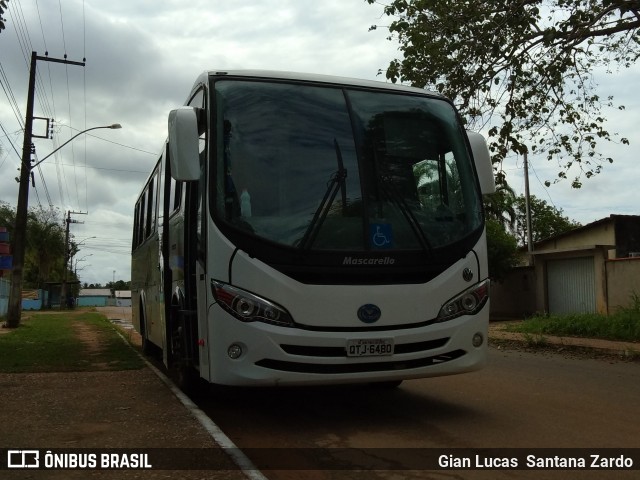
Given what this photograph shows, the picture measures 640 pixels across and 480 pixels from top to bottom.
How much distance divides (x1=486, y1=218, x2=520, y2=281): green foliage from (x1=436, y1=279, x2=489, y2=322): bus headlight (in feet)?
68.1

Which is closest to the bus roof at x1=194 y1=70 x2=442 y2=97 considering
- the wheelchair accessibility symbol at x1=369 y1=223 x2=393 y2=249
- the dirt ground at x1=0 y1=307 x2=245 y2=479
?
the wheelchair accessibility symbol at x1=369 y1=223 x2=393 y2=249

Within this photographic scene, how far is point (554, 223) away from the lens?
1891 inches

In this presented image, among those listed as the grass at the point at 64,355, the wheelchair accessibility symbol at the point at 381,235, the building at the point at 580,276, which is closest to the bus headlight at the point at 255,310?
the wheelchair accessibility symbol at the point at 381,235

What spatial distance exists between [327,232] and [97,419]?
2889 millimetres

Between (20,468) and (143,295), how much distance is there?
22.1ft

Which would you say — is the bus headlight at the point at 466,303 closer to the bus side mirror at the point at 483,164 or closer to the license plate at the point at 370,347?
the license plate at the point at 370,347

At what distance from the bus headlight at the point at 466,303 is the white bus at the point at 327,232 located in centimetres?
1

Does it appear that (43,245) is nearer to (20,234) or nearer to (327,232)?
(20,234)

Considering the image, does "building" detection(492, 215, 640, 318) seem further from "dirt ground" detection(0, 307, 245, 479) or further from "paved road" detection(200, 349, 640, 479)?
"dirt ground" detection(0, 307, 245, 479)

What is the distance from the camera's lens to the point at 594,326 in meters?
14.8

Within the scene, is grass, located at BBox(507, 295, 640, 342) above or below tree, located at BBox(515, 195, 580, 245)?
below

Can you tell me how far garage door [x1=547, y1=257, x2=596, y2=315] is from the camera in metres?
22.0

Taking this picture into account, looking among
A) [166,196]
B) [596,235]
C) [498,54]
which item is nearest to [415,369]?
[166,196]

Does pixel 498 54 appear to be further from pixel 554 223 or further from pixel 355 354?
pixel 554 223
